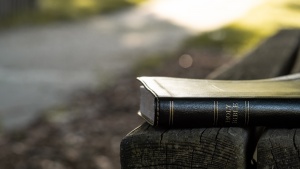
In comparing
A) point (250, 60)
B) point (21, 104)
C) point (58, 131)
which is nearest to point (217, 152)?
point (250, 60)

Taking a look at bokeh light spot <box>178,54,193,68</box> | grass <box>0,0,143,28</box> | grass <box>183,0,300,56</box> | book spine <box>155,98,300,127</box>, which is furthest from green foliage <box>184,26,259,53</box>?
book spine <box>155,98,300,127</box>

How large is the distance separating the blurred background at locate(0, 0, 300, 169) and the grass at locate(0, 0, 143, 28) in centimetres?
2

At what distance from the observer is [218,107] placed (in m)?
1.79

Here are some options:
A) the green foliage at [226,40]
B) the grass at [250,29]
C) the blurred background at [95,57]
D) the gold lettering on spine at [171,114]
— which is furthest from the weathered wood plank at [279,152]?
the green foliage at [226,40]

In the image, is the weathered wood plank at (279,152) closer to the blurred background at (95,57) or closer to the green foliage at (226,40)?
the blurred background at (95,57)

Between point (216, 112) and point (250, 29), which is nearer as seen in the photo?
point (216, 112)

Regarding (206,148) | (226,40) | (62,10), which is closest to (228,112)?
(206,148)

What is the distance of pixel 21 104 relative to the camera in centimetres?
680

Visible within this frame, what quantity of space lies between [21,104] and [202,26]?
4.69 meters

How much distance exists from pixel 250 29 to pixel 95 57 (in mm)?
2492

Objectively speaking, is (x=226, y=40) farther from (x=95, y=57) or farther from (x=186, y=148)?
(x=186, y=148)

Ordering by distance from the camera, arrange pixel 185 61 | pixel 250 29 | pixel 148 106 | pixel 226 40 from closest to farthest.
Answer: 1. pixel 148 106
2. pixel 185 61
3. pixel 226 40
4. pixel 250 29

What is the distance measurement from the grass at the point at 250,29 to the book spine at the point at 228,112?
23.1ft

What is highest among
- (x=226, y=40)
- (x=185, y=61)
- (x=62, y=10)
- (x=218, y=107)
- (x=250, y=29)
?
(x=218, y=107)
